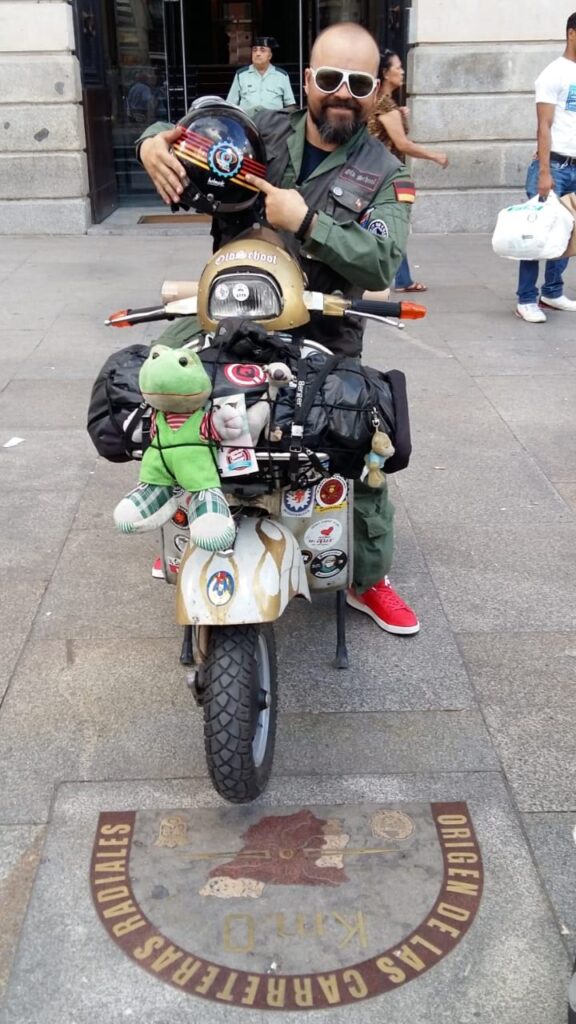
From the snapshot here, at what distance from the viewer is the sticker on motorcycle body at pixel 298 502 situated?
298 cm

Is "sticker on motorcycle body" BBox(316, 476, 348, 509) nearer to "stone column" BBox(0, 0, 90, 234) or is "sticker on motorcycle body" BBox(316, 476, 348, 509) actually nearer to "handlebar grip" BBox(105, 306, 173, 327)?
"handlebar grip" BBox(105, 306, 173, 327)

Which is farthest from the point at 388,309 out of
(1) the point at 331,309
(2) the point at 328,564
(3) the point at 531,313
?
(3) the point at 531,313

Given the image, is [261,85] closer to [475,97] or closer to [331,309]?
[475,97]

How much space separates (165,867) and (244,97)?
10.3m

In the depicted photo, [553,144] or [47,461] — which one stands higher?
[553,144]

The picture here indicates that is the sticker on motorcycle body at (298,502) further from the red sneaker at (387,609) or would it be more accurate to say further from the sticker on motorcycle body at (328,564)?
the red sneaker at (387,609)

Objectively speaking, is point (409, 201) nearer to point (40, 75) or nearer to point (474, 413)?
point (474, 413)

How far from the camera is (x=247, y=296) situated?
268 centimetres

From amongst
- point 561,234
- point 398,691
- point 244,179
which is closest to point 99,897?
point 398,691

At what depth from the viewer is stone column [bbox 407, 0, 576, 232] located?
36.7 feet

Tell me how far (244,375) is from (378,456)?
1.43ft

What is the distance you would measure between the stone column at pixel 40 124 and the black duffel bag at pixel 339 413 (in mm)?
9976

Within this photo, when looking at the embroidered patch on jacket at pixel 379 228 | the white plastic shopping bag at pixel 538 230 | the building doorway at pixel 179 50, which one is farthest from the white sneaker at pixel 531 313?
the building doorway at pixel 179 50

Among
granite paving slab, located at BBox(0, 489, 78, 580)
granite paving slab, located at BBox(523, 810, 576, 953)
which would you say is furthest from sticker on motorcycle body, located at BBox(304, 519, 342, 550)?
granite paving slab, located at BBox(0, 489, 78, 580)
